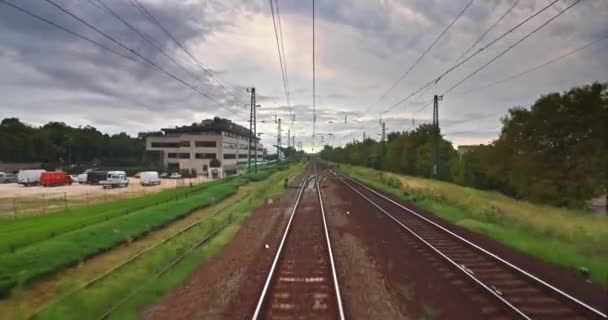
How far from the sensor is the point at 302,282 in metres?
12.7

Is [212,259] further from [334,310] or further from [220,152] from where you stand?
[220,152]

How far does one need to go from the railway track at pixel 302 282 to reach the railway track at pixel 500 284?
3.39m

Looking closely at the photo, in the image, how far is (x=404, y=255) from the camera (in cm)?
1617

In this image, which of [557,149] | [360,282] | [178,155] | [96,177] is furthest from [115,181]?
[178,155]

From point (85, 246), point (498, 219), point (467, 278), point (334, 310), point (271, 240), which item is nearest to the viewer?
point (334, 310)

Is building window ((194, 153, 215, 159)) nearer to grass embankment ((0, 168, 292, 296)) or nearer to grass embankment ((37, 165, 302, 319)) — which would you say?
grass embankment ((0, 168, 292, 296))

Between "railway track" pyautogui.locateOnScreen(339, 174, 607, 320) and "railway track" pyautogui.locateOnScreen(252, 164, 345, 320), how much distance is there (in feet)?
11.1

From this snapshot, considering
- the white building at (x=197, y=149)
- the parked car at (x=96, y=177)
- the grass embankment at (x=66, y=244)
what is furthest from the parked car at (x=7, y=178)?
the grass embankment at (x=66, y=244)

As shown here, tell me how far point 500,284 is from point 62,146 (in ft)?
466

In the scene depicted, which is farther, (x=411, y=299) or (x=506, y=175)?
(x=506, y=175)

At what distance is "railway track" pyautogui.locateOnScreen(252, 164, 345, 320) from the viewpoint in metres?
10.1

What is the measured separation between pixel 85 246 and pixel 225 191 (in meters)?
27.1

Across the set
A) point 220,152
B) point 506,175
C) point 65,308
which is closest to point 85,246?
point 65,308

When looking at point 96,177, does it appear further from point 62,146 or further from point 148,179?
point 62,146
